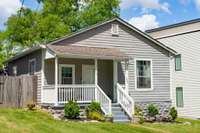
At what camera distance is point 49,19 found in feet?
132

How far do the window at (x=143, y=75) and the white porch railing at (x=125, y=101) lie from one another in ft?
5.71

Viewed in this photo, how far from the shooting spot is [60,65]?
75.8 feet

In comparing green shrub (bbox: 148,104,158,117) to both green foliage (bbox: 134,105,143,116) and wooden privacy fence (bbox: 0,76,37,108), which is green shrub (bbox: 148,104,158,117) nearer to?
green foliage (bbox: 134,105,143,116)

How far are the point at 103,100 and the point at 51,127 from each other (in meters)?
A: 5.86

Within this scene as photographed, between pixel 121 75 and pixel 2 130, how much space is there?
10.2 metres

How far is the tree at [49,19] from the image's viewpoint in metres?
40.4

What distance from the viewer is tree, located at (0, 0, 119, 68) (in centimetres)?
4044

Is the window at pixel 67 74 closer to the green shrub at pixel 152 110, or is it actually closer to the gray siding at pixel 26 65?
the gray siding at pixel 26 65

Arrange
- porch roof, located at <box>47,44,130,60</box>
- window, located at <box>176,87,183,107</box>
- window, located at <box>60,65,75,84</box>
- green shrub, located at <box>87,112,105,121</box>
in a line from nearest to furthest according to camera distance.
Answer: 1. green shrub, located at <box>87,112,105,121</box>
2. porch roof, located at <box>47,44,130,60</box>
3. window, located at <box>60,65,75,84</box>
4. window, located at <box>176,87,183,107</box>

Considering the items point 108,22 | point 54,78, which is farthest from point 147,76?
point 54,78

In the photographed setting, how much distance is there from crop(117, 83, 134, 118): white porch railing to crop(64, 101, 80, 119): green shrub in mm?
3145

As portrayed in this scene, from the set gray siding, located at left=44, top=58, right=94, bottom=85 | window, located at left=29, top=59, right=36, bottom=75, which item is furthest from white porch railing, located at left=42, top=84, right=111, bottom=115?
window, located at left=29, top=59, right=36, bottom=75

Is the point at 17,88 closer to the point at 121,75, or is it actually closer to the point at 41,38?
the point at 121,75

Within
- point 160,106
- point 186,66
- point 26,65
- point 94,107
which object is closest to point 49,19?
point 26,65
